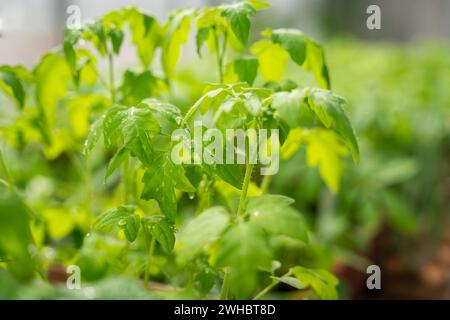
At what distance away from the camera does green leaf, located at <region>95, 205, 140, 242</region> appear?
2.34ft

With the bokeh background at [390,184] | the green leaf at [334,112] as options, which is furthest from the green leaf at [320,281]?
the bokeh background at [390,184]

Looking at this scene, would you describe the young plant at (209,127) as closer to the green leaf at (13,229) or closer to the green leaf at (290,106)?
the green leaf at (290,106)

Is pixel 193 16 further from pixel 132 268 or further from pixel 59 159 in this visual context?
pixel 59 159

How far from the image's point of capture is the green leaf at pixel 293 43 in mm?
787

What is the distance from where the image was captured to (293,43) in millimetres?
793

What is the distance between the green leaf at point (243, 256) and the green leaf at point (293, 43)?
293mm

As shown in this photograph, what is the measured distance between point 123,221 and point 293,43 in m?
0.33

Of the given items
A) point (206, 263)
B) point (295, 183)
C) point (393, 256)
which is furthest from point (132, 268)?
point (393, 256)

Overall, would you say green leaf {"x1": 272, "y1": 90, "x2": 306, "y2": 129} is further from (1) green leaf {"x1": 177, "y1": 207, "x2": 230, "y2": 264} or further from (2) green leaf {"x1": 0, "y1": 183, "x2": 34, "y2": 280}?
(2) green leaf {"x1": 0, "y1": 183, "x2": 34, "y2": 280}

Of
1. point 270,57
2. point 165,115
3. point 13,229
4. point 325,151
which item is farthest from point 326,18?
point 13,229

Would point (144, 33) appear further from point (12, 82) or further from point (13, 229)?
point (13, 229)

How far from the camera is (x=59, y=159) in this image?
2.07 metres

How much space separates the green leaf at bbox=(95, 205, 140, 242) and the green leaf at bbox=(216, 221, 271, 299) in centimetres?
16

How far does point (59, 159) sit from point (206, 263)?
1360mm
